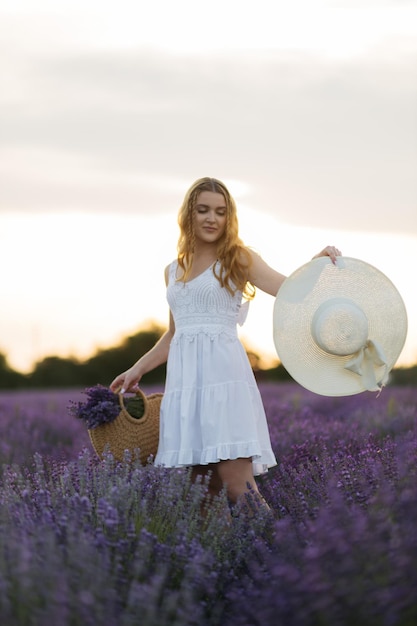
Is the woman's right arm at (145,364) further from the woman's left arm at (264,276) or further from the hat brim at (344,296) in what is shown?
the hat brim at (344,296)

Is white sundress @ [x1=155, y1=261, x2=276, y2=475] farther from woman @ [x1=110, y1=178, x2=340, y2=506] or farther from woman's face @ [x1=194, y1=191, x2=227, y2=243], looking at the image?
woman's face @ [x1=194, y1=191, x2=227, y2=243]

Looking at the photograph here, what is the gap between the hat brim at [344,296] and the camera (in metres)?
3.92

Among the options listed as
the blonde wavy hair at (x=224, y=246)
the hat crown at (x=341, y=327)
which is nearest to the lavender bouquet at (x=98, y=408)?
the blonde wavy hair at (x=224, y=246)

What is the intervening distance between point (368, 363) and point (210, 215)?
0.96m

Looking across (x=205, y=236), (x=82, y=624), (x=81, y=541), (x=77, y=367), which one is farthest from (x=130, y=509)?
(x=77, y=367)

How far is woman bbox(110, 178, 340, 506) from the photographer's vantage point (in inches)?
157

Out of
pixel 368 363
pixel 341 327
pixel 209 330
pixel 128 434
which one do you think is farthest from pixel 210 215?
pixel 128 434

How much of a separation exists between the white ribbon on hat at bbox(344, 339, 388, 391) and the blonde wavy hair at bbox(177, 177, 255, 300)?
58 centimetres

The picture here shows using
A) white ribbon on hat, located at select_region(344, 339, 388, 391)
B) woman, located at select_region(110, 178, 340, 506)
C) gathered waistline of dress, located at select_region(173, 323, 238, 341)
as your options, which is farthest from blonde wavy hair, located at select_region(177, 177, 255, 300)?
white ribbon on hat, located at select_region(344, 339, 388, 391)

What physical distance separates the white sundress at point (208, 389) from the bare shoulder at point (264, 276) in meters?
0.11

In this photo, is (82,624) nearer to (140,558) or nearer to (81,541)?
(81,541)

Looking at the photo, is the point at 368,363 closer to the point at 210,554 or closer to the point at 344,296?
the point at 344,296

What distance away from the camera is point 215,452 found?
3930mm

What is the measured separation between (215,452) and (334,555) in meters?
1.68
